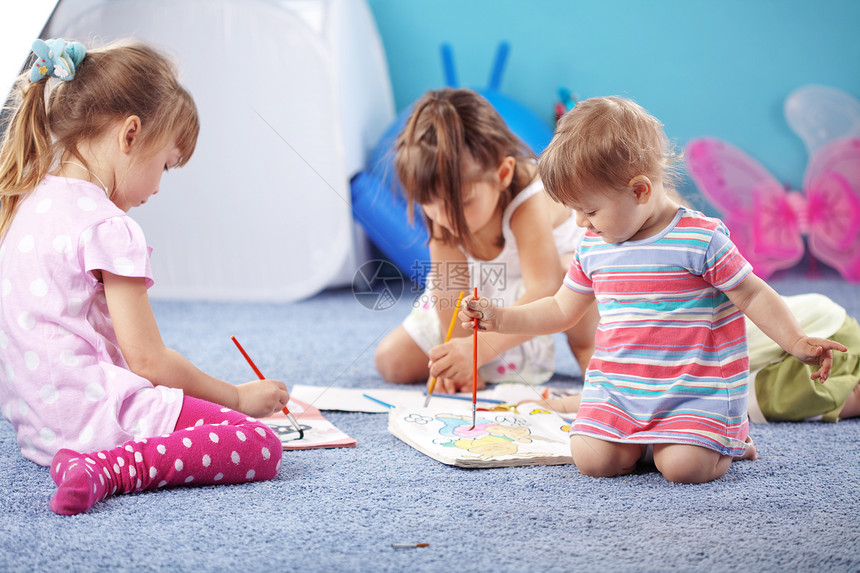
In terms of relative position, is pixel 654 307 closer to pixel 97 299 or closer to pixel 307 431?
pixel 307 431

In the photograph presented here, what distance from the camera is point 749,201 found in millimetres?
2174

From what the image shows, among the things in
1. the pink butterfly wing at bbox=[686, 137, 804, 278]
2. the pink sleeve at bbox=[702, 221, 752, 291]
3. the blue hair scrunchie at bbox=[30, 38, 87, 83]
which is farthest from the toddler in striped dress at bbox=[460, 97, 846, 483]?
the pink butterfly wing at bbox=[686, 137, 804, 278]

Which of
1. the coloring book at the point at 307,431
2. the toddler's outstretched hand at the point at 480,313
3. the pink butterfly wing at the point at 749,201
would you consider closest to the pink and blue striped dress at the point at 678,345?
the toddler's outstretched hand at the point at 480,313

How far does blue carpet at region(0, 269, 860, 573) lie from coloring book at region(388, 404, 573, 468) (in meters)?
0.01

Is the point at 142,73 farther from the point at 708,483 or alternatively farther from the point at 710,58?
the point at 710,58

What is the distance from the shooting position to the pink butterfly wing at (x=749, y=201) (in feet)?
7.00

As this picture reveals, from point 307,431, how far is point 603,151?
471 millimetres

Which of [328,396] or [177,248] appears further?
[177,248]

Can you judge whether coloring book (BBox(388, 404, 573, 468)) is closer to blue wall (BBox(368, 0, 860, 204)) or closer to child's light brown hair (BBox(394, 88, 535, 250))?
child's light brown hair (BBox(394, 88, 535, 250))

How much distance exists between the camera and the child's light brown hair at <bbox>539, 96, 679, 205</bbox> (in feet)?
2.53

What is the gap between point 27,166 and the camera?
0.84 metres

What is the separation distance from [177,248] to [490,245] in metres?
0.99

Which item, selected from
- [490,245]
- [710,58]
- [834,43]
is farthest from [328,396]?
[834,43]

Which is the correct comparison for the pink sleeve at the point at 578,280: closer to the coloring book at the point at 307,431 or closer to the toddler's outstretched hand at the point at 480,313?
the toddler's outstretched hand at the point at 480,313
